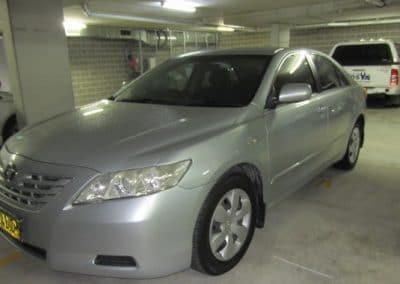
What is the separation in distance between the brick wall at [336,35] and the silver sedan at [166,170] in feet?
34.0

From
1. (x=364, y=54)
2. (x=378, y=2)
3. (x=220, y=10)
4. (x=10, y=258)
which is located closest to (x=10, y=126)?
(x=10, y=258)

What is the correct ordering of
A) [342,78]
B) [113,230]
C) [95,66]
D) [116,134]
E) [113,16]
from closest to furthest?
1. [113,230]
2. [116,134]
3. [342,78]
4. [113,16]
5. [95,66]

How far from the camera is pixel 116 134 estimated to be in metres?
2.06

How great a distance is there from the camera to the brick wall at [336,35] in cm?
1152

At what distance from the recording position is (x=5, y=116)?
5277 millimetres

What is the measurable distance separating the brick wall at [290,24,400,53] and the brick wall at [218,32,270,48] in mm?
1099

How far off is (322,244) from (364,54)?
304 inches

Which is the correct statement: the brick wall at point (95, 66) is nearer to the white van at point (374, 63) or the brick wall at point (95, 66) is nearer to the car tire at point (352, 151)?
the white van at point (374, 63)

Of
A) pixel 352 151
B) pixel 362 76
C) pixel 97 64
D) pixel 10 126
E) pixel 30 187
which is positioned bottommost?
pixel 352 151


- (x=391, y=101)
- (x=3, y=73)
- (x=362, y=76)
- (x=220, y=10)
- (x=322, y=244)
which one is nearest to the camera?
(x=322, y=244)

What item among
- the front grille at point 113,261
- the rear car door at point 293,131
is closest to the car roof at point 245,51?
the rear car door at point 293,131

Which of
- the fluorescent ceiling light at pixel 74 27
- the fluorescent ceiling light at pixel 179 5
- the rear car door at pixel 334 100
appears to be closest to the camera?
the rear car door at pixel 334 100

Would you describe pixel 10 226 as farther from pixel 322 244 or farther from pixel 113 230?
pixel 322 244

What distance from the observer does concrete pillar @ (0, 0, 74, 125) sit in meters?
4.50
